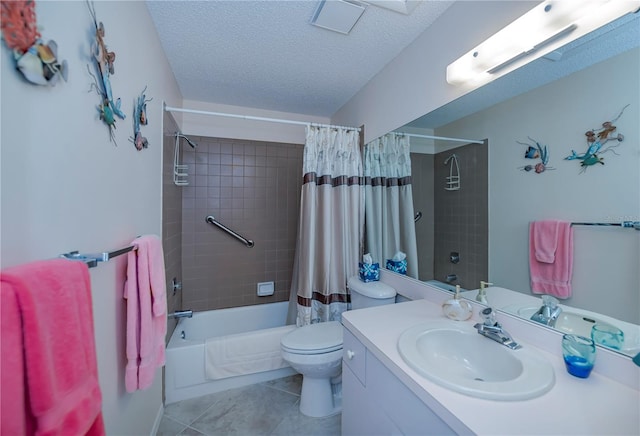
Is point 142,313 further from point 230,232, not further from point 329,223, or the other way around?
point 230,232

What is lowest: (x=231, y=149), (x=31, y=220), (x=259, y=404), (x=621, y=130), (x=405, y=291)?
(x=259, y=404)

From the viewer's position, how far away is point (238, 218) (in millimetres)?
2613

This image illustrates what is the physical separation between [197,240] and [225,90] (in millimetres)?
1425

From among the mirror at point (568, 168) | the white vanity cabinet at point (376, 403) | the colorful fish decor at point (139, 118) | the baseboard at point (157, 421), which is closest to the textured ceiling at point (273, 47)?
the colorful fish decor at point (139, 118)

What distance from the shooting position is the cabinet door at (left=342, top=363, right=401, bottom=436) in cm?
92

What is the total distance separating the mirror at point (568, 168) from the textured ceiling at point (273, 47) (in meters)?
0.62

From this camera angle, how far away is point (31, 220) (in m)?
0.61

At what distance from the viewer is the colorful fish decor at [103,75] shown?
84cm

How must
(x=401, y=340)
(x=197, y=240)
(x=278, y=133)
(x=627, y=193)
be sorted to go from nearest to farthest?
(x=627, y=193), (x=401, y=340), (x=197, y=240), (x=278, y=133)

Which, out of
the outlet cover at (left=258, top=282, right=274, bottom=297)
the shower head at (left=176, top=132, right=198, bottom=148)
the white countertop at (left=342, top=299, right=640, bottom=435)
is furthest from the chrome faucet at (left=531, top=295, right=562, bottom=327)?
the shower head at (left=176, top=132, right=198, bottom=148)

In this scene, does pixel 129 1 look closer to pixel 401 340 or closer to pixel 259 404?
pixel 401 340

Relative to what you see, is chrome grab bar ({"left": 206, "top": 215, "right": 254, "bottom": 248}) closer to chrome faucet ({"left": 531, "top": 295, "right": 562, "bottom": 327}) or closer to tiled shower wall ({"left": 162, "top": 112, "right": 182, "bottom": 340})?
tiled shower wall ({"left": 162, "top": 112, "right": 182, "bottom": 340})

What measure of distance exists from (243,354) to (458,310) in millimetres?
1571

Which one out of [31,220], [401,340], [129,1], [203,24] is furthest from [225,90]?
[401,340]
